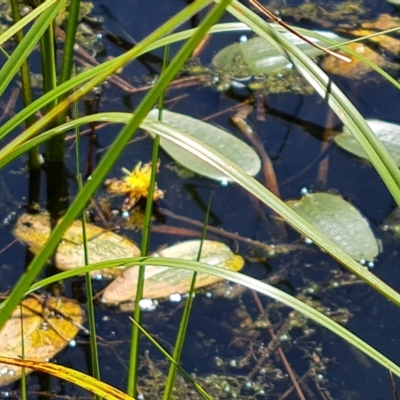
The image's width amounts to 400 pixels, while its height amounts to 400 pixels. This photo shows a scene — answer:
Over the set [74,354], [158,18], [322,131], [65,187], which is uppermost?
[158,18]

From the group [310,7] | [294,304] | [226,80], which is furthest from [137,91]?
[294,304]

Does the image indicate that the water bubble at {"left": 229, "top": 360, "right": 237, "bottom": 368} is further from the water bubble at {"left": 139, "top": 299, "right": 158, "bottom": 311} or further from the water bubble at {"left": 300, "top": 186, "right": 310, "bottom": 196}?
the water bubble at {"left": 300, "top": 186, "right": 310, "bottom": 196}

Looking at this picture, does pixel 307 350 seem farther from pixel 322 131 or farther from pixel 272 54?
pixel 272 54

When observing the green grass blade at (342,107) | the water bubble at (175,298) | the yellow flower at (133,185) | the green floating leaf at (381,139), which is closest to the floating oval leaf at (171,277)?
the water bubble at (175,298)

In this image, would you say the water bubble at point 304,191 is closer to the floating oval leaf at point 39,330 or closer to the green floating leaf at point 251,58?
the green floating leaf at point 251,58

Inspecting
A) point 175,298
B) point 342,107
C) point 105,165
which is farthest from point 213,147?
point 105,165

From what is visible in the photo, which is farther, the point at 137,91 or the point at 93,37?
the point at 93,37

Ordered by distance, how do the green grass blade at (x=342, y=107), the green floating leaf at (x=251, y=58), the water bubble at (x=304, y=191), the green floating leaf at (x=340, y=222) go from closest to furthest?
the green grass blade at (x=342, y=107), the green floating leaf at (x=340, y=222), the water bubble at (x=304, y=191), the green floating leaf at (x=251, y=58)
